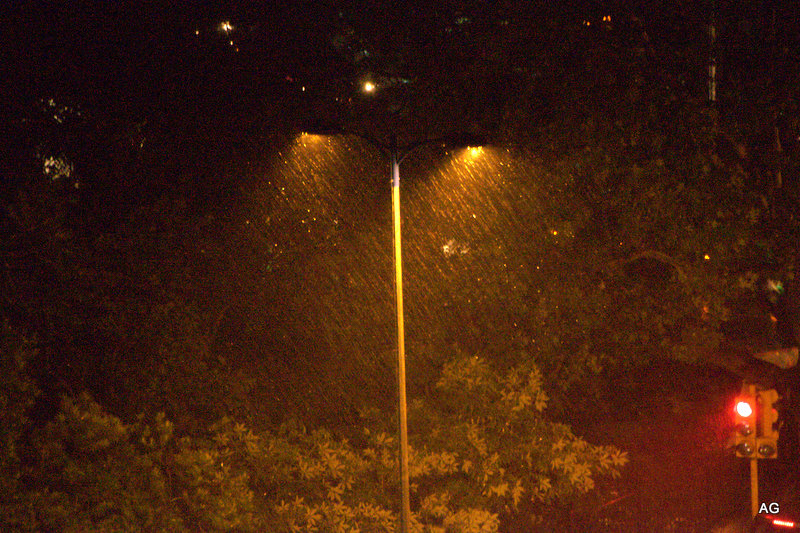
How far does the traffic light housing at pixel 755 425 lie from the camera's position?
11102 mm

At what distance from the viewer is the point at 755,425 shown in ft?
36.7

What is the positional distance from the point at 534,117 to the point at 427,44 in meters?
1.95

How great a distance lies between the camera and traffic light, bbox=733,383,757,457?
1111cm

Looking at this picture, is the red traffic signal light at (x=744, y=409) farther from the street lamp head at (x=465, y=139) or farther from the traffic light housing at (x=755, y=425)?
the street lamp head at (x=465, y=139)

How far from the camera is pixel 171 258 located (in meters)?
11.6

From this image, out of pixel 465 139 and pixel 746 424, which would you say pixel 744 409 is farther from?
pixel 465 139

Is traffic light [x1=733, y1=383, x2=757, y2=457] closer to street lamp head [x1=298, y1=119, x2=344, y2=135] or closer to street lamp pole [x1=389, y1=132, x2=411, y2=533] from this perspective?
street lamp pole [x1=389, y1=132, x2=411, y2=533]

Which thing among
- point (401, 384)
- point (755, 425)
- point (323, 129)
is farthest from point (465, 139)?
point (755, 425)

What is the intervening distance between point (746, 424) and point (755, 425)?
17 centimetres

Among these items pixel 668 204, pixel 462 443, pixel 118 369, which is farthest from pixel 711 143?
pixel 118 369

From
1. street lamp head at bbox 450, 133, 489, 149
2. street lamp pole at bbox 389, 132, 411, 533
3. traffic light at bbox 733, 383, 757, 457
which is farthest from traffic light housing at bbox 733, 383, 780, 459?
street lamp head at bbox 450, 133, 489, 149

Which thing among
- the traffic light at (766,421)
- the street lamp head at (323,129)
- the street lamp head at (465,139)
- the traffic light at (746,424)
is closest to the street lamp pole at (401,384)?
the street lamp head at (323,129)

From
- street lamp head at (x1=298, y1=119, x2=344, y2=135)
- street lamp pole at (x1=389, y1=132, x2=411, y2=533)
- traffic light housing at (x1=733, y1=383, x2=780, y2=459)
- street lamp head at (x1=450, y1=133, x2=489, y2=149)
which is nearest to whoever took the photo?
street lamp pole at (x1=389, y1=132, x2=411, y2=533)

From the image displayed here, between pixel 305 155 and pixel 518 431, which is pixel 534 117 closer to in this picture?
pixel 305 155
